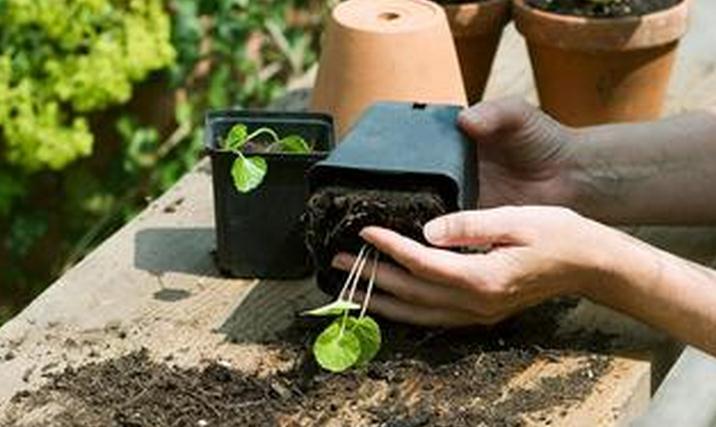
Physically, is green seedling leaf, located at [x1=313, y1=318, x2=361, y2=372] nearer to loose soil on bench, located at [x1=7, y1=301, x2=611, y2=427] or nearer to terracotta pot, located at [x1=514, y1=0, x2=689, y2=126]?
loose soil on bench, located at [x1=7, y1=301, x2=611, y2=427]

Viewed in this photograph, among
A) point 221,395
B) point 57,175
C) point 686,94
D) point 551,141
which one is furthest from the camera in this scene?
point 57,175

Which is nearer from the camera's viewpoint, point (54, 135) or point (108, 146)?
point (54, 135)

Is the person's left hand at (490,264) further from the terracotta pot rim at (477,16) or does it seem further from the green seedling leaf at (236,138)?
the terracotta pot rim at (477,16)

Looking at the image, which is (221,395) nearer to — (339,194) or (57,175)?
(339,194)

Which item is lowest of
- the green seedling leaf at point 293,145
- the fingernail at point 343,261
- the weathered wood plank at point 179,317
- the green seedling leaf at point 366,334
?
the weathered wood plank at point 179,317

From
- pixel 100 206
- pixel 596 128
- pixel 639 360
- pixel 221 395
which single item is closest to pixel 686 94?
pixel 596 128

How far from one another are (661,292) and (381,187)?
1.25ft

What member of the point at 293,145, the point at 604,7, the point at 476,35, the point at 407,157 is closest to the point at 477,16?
the point at 476,35

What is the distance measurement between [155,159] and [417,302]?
5.91 ft

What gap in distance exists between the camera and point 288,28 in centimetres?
395

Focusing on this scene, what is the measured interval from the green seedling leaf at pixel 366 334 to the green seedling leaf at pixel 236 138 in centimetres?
33

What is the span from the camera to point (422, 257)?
1.87m

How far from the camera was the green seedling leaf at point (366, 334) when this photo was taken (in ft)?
6.13

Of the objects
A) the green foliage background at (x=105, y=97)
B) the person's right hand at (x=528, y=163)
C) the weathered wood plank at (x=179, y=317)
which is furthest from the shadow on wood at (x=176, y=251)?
the green foliage background at (x=105, y=97)
